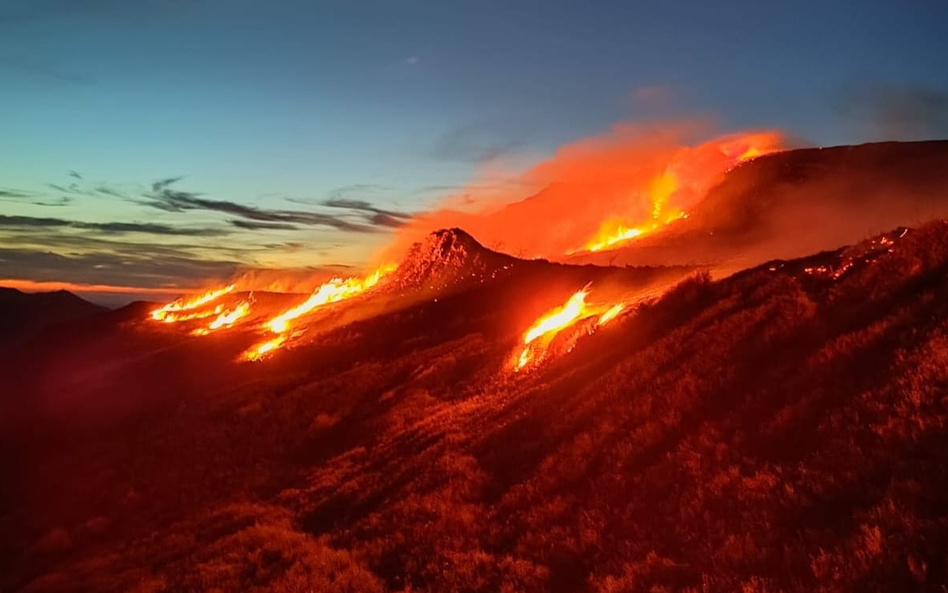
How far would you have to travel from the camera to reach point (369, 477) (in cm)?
1686

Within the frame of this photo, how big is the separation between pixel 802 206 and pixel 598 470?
3999 centimetres

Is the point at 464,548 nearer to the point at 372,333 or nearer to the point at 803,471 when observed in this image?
the point at 803,471

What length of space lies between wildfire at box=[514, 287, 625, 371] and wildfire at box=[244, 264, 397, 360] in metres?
26.1

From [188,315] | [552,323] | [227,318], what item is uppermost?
[188,315]

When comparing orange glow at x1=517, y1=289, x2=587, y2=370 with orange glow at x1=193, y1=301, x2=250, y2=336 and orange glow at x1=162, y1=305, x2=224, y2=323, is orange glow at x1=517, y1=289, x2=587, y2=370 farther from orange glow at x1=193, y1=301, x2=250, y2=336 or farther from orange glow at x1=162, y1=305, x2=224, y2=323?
orange glow at x1=162, y1=305, x2=224, y2=323

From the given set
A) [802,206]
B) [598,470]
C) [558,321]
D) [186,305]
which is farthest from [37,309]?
[598,470]

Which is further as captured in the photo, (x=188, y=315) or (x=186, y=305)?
(x=186, y=305)

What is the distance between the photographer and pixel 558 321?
84.2ft

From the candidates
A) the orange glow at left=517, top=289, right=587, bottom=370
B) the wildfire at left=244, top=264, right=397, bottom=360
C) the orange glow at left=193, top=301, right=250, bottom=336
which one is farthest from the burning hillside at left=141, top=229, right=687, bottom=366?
the orange glow at left=517, top=289, right=587, bottom=370

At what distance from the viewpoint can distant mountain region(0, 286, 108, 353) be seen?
14854cm

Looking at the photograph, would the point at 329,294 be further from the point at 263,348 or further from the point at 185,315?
the point at 185,315

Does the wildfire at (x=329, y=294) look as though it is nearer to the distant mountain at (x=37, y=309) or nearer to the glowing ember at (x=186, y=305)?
the glowing ember at (x=186, y=305)

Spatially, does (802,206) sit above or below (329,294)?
above

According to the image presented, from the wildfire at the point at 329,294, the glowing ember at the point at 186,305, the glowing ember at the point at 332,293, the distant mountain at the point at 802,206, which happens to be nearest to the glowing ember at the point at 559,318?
the distant mountain at the point at 802,206
